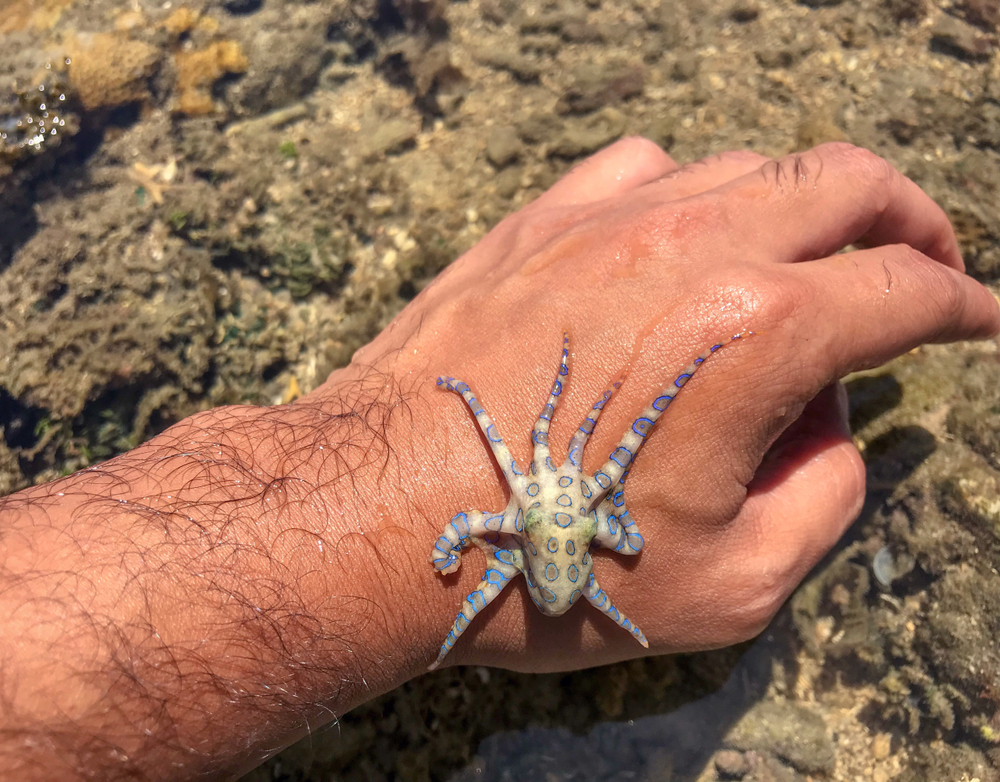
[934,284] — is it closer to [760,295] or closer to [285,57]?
[760,295]

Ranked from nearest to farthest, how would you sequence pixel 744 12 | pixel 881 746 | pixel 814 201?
pixel 814 201 → pixel 881 746 → pixel 744 12

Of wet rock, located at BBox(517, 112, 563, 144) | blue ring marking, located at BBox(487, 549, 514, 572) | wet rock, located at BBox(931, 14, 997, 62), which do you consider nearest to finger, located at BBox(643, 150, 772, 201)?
wet rock, located at BBox(517, 112, 563, 144)

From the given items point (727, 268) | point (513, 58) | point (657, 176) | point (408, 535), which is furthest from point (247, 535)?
point (513, 58)

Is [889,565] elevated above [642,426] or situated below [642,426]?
below

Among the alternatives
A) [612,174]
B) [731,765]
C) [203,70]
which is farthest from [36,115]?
[731,765]

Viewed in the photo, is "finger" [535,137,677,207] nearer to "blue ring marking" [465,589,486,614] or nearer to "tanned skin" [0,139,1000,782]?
"tanned skin" [0,139,1000,782]

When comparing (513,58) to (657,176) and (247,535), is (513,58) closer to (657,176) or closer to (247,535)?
(657,176)

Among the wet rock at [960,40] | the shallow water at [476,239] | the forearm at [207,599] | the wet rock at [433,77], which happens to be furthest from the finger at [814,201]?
the wet rock at [433,77]
